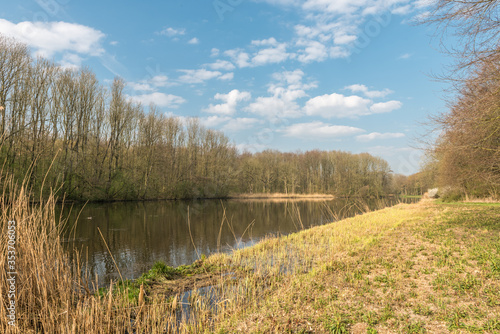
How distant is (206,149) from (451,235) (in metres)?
55.1

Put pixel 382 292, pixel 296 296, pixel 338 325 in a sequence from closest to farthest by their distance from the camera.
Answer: pixel 338 325 → pixel 382 292 → pixel 296 296

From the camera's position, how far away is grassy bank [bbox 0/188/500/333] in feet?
13.5

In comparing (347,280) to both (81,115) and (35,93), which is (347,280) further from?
(81,115)

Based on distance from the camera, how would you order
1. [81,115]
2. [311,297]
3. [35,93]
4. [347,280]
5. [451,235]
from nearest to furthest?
[311,297] < [347,280] < [451,235] < [35,93] < [81,115]

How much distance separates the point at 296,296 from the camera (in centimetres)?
561

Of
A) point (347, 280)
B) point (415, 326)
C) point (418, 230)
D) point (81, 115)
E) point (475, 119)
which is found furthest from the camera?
point (81, 115)

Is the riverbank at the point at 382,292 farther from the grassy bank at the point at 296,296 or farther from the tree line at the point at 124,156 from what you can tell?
the tree line at the point at 124,156

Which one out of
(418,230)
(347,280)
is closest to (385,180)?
(418,230)

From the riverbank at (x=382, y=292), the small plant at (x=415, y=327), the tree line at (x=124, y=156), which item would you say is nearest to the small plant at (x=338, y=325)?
the riverbank at (x=382, y=292)

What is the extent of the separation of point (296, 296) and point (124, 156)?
4508cm

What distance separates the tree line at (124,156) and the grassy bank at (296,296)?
1187 centimetres

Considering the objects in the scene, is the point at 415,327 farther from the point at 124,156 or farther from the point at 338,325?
the point at 124,156

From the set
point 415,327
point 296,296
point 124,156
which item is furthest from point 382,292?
point 124,156

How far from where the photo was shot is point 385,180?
7506 cm
